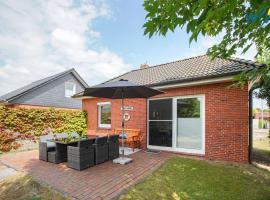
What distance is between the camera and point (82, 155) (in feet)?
17.9

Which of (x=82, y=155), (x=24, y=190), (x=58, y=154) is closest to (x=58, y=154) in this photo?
(x=58, y=154)

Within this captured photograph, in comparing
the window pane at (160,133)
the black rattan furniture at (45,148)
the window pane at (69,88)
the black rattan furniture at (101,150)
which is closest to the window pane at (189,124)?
the window pane at (160,133)

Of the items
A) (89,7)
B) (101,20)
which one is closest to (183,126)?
(89,7)

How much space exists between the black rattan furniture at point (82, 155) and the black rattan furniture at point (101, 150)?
0.17 metres

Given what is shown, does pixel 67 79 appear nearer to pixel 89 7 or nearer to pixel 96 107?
pixel 96 107

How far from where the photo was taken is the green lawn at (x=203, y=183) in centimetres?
408

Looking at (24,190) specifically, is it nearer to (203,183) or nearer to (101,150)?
(101,150)

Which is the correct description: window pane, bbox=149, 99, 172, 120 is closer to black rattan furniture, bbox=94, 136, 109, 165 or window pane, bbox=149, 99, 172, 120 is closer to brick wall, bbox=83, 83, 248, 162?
brick wall, bbox=83, 83, 248, 162

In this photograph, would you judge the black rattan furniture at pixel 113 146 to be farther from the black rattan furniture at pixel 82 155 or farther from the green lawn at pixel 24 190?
the green lawn at pixel 24 190

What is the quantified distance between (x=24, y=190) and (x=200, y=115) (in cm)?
659

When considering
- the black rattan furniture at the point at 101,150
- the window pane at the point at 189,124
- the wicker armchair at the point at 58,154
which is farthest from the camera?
the window pane at the point at 189,124

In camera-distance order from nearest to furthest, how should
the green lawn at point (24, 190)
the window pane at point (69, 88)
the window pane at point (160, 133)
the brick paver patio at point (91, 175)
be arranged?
the green lawn at point (24, 190)
the brick paver patio at point (91, 175)
the window pane at point (160, 133)
the window pane at point (69, 88)

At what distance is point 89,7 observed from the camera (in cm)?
681

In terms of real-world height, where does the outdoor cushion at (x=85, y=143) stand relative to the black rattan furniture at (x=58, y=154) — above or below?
above
